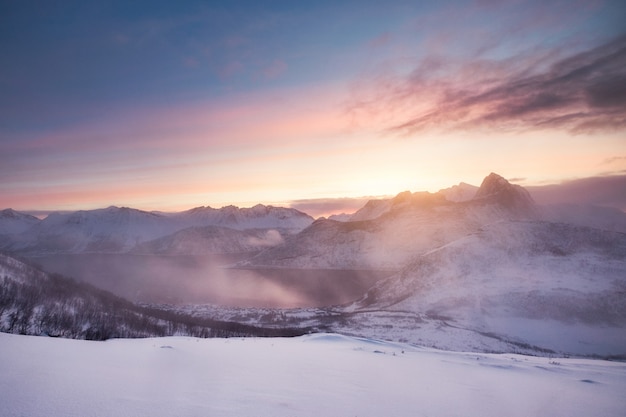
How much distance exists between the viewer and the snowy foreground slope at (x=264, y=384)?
569 cm

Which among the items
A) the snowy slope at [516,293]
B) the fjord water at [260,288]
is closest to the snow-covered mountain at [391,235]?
the fjord water at [260,288]

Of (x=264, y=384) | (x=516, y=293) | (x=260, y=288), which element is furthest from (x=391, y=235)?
(x=264, y=384)

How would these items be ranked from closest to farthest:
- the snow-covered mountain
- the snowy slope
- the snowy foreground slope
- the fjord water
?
1. the snowy foreground slope
2. the snowy slope
3. the fjord water
4. the snow-covered mountain

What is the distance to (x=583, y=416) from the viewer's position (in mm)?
7309

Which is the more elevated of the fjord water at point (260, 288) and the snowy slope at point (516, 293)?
the snowy slope at point (516, 293)

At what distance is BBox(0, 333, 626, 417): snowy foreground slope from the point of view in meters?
5.69

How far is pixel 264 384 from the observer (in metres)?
7.68

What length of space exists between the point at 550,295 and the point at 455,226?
10993 centimetres

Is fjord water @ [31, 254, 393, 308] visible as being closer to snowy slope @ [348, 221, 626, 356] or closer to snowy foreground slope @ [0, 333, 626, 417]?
snowy slope @ [348, 221, 626, 356]

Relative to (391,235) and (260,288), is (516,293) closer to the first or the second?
(260,288)

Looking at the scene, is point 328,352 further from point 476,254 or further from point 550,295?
point 476,254

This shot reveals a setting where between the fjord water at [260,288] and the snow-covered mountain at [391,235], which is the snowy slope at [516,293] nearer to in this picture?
the fjord water at [260,288]

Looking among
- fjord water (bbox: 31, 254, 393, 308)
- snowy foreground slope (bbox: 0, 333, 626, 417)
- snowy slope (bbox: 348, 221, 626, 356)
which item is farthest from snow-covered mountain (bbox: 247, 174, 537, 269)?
snowy foreground slope (bbox: 0, 333, 626, 417)

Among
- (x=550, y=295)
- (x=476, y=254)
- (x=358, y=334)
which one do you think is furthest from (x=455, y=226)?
(x=358, y=334)
